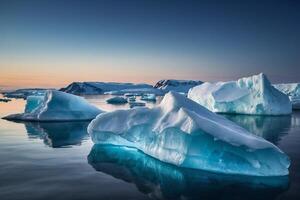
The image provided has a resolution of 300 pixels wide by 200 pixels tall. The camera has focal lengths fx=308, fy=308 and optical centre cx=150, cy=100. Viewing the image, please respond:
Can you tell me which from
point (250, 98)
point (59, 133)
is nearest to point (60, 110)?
point (59, 133)

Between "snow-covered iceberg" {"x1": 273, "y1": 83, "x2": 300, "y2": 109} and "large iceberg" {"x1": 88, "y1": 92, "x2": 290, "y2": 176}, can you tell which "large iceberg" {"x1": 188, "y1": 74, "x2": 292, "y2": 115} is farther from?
"large iceberg" {"x1": 88, "y1": 92, "x2": 290, "y2": 176}

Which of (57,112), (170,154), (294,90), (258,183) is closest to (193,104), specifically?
(170,154)

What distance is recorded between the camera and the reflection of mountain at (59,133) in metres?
14.1

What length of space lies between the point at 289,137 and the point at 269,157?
9006 mm

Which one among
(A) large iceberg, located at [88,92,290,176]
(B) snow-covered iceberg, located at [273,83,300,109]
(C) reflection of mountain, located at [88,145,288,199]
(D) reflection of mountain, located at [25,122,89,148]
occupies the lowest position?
(B) snow-covered iceberg, located at [273,83,300,109]

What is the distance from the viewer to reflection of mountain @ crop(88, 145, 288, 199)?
7.04m

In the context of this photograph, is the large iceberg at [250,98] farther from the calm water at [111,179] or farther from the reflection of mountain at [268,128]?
the calm water at [111,179]

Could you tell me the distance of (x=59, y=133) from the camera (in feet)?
54.6

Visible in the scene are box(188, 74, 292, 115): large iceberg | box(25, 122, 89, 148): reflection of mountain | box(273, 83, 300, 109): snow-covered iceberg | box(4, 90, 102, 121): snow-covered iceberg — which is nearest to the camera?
box(25, 122, 89, 148): reflection of mountain

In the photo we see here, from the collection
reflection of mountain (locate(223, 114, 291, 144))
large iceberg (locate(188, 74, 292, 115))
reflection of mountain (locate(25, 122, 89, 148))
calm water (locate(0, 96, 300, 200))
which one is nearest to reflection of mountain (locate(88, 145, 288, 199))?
calm water (locate(0, 96, 300, 200))

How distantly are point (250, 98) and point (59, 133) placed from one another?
894 inches

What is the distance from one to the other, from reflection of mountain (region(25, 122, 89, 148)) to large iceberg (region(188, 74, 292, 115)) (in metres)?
18.2

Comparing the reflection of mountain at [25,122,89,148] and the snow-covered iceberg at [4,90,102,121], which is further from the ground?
the snow-covered iceberg at [4,90,102,121]

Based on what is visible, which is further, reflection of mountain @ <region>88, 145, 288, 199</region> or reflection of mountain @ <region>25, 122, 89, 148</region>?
reflection of mountain @ <region>25, 122, 89, 148</region>
